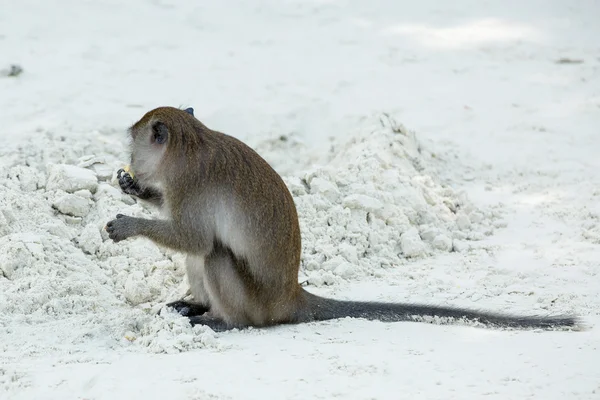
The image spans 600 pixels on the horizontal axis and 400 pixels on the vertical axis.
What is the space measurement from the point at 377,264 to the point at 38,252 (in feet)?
7.18

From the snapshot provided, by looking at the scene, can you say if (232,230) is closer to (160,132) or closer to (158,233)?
(158,233)

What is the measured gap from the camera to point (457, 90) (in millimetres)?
9070

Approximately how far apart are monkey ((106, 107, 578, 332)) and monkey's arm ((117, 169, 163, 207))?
0.13m

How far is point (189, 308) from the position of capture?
17.8 feet

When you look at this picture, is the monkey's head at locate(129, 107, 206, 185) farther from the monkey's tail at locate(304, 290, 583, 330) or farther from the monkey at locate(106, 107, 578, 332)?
the monkey's tail at locate(304, 290, 583, 330)

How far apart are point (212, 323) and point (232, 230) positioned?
57 cm

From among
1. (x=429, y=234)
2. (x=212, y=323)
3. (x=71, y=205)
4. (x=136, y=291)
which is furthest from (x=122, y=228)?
(x=429, y=234)

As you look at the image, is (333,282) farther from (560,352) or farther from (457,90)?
(457,90)

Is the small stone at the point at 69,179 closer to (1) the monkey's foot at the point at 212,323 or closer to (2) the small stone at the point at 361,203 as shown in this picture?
(1) the monkey's foot at the point at 212,323

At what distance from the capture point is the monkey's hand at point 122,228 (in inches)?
202

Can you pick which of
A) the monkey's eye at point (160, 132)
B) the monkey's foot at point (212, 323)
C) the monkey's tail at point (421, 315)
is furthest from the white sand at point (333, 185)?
the monkey's eye at point (160, 132)

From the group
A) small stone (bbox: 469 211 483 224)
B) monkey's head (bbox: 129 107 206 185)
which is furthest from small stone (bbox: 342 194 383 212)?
monkey's head (bbox: 129 107 206 185)

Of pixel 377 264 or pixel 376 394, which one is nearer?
pixel 376 394

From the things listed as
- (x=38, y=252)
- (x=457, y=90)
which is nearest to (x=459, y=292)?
(x=38, y=252)
